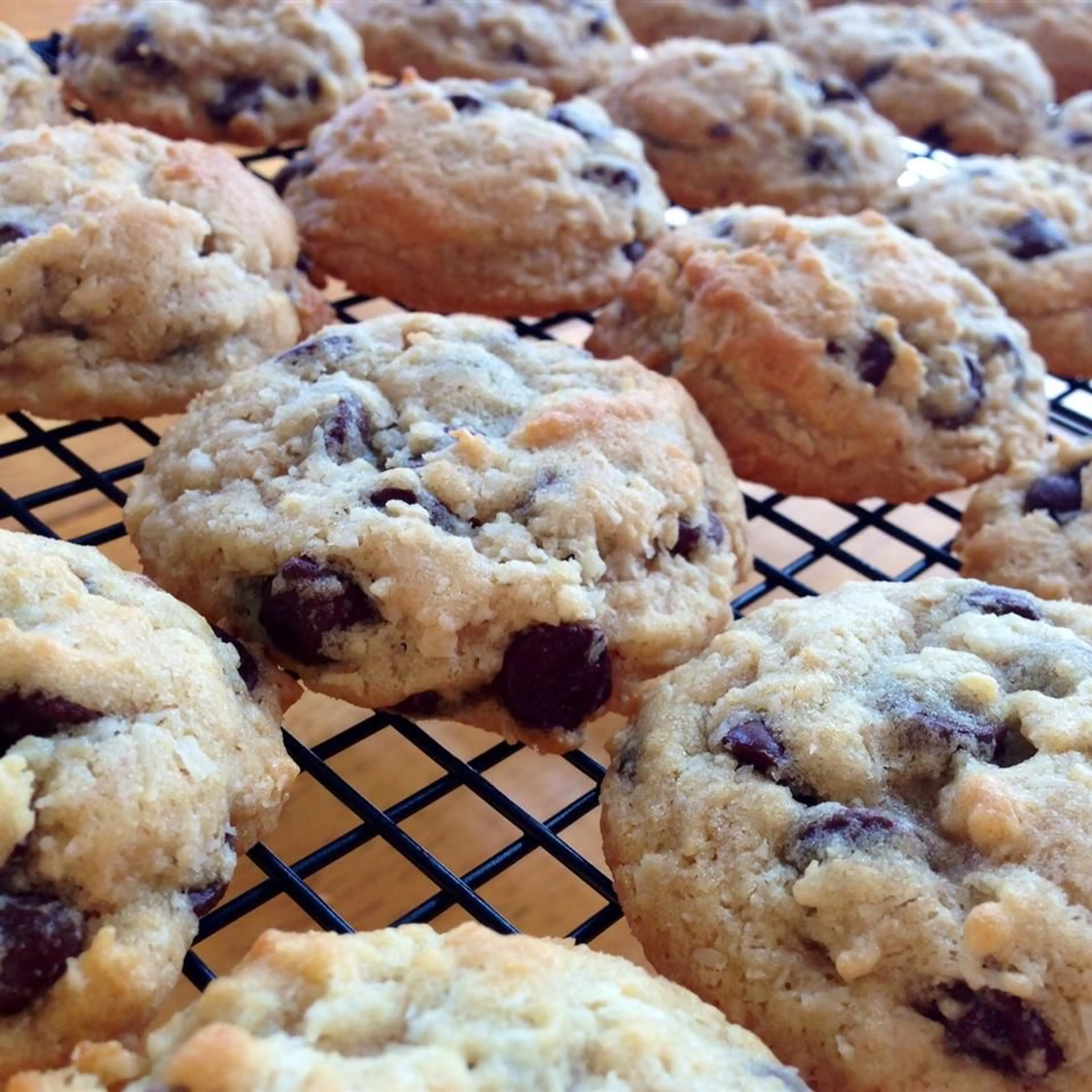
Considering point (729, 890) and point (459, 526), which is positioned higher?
point (459, 526)

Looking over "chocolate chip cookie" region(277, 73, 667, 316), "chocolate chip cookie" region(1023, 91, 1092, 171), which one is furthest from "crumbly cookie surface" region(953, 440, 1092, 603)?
"chocolate chip cookie" region(1023, 91, 1092, 171)

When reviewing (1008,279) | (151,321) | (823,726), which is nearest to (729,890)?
(823,726)

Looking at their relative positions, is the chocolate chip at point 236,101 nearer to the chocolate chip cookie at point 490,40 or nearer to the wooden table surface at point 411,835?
the chocolate chip cookie at point 490,40

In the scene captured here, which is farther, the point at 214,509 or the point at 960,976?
the point at 214,509

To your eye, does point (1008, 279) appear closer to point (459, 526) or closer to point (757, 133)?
point (757, 133)

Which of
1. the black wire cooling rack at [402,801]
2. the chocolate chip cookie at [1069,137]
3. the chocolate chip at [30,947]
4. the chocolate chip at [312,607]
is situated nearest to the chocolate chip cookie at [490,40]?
the black wire cooling rack at [402,801]

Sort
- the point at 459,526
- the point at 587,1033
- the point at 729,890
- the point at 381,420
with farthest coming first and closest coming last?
the point at 381,420 < the point at 459,526 < the point at 729,890 < the point at 587,1033

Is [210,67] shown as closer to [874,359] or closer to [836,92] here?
[836,92]
